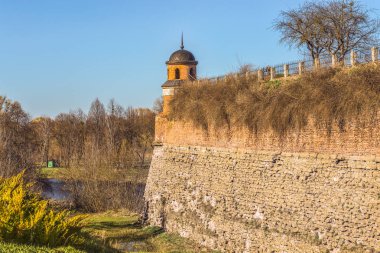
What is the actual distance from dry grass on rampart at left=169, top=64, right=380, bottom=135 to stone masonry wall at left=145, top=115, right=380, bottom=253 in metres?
0.42

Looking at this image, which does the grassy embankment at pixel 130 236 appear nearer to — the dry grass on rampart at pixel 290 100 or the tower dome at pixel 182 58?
the dry grass on rampart at pixel 290 100

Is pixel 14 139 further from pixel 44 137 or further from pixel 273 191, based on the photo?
pixel 273 191

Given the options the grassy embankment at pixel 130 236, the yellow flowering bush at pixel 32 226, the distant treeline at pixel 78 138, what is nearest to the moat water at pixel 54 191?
the distant treeline at pixel 78 138

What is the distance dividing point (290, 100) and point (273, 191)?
285 cm

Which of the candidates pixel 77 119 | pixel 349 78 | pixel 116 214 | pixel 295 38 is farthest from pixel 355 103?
pixel 77 119

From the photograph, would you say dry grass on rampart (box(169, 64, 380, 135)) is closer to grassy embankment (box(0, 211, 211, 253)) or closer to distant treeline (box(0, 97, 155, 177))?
grassy embankment (box(0, 211, 211, 253))

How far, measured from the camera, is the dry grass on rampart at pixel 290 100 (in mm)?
12234

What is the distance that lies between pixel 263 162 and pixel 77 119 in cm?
5137

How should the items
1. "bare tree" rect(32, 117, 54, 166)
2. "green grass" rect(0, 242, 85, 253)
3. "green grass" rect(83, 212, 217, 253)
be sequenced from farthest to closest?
"bare tree" rect(32, 117, 54, 166)
"green grass" rect(83, 212, 217, 253)
"green grass" rect(0, 242, 85, 253)

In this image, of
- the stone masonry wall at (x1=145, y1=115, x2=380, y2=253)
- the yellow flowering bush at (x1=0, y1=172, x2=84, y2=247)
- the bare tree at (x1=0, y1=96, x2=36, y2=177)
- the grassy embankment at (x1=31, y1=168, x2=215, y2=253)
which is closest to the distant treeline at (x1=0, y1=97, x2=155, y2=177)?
the bare tree at (x1=0, y1=96, x2=36, y2=177)

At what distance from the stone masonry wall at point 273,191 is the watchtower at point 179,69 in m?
2.28

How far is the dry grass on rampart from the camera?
1223 centimetres

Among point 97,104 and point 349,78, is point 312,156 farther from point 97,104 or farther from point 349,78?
point 97,104

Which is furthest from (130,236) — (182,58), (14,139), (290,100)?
(14,139)
